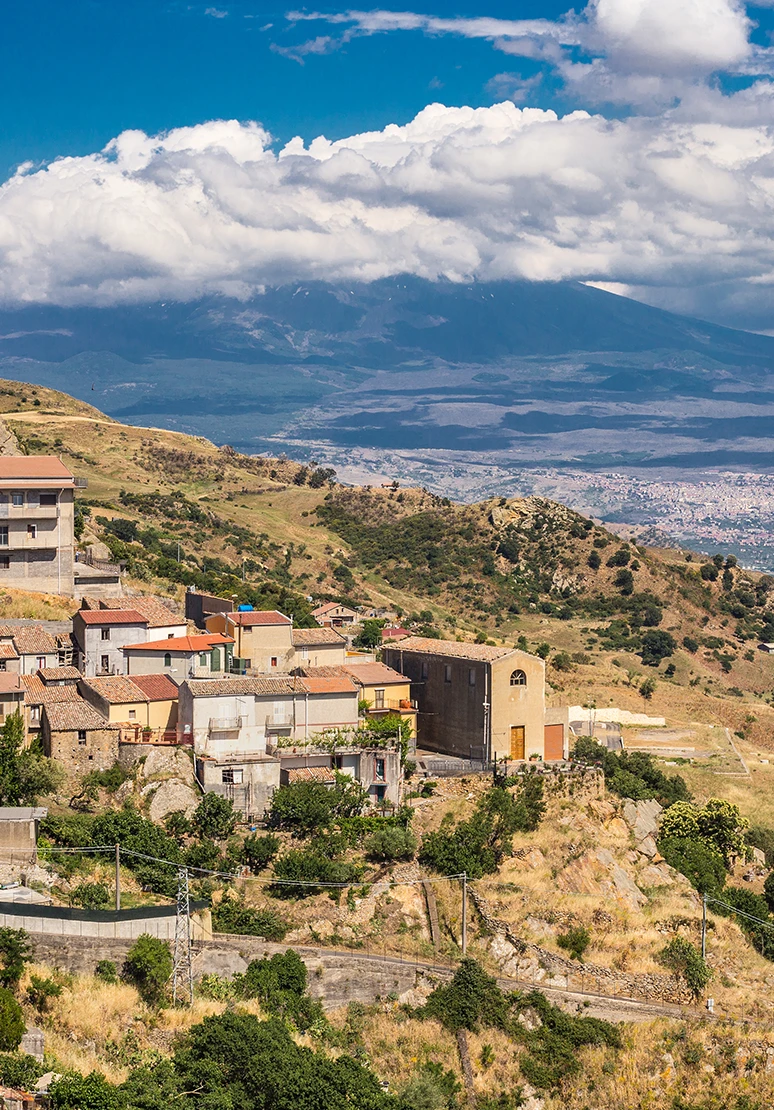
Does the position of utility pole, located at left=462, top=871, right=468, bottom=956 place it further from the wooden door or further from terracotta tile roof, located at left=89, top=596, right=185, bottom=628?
terracotta tile roof, located at left=89, top=596, right=185, bottom=628

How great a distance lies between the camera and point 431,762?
46.3 metres

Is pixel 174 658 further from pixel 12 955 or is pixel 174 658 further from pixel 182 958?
pixel 12 955

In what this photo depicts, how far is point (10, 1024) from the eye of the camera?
2919 cm

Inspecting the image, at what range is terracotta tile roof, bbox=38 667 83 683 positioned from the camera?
46688 millimetres

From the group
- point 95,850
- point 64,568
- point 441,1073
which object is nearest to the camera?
point 441,1073

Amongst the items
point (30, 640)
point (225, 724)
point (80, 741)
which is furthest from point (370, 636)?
point (80, 741)

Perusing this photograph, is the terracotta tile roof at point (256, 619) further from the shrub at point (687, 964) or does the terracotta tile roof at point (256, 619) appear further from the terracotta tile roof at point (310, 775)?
the shrub at point (687, 964)

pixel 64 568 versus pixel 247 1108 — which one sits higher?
pixel 64 568

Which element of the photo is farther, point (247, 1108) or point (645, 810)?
point (645, 810)

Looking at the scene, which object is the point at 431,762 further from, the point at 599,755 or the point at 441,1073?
the point at 441,1073

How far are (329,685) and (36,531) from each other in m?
17.2

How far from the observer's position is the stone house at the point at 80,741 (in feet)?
137

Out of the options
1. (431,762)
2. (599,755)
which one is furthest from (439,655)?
(599,755)

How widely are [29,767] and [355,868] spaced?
9441 millimetres
